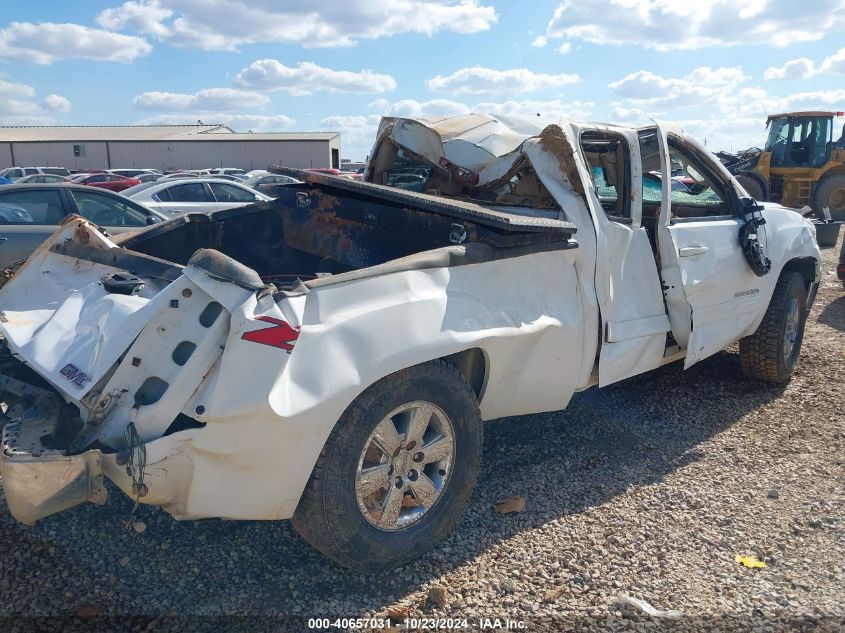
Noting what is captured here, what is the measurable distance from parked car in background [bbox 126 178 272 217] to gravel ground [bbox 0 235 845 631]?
892 cm

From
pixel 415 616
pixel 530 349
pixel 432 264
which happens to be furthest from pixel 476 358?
pixel 415 616

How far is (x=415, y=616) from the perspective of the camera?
2762 mm

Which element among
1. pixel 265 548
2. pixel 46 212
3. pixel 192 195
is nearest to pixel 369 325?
pixel 265 548

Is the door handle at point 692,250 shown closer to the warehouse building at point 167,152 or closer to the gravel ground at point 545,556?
the gravel ground at point 545,556

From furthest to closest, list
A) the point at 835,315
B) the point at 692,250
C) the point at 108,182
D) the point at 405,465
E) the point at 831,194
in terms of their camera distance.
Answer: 1. the point at 108,182
2. the point at 831,194
3. the point at 835,315
4. the point at 692,250
5. the point at 405,465

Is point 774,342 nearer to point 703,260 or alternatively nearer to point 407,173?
point 703,260

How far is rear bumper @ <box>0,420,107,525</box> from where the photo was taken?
241 cm

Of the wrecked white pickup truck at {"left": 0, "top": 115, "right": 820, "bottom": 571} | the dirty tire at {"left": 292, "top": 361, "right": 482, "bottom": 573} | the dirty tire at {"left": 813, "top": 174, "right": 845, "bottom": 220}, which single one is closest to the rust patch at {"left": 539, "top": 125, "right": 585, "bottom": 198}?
the wrecked white pickup truck at {"left": 0, "top": 115, "right": 820, "bottom": 571}

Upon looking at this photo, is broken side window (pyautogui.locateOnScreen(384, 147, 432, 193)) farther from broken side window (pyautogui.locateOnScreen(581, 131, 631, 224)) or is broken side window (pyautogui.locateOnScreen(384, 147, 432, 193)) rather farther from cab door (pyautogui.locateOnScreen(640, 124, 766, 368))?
cab door (pyautogui.locateOnScreen(640, 124, 766, 368))

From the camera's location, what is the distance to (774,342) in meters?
5.39

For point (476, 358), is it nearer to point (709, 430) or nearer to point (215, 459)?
point (215, 459)

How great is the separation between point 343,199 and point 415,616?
2505 millimetres

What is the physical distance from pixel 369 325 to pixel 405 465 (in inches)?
26.0

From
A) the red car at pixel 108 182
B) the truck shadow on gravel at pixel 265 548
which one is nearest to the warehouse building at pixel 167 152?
the red car at pixel 108 182
